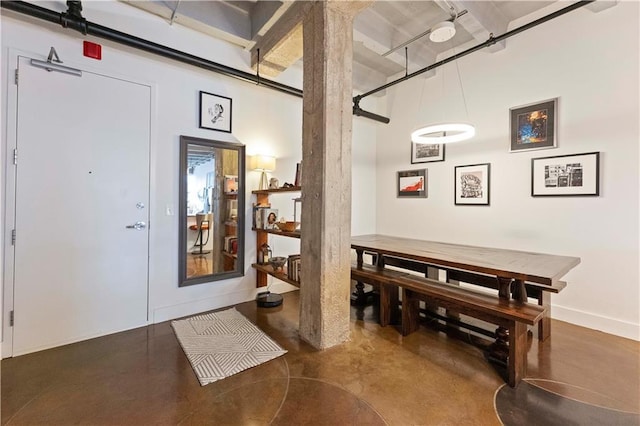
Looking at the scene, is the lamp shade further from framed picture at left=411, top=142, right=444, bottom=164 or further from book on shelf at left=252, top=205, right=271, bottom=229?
framed picture at left=411, top=142, right=444, bottom=164

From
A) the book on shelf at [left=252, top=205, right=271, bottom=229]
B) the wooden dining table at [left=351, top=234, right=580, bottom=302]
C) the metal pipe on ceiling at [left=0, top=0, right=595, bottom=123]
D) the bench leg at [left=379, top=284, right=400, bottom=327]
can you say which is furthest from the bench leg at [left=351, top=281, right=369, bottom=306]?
the metal pipe on ceiling at [left=0, top=0, right=595, bottom=123]

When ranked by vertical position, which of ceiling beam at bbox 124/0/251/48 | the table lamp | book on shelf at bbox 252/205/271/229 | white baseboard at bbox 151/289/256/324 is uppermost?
ceiling beam at bbox 124/0/251/48

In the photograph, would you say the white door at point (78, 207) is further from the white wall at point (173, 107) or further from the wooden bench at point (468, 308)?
the wooden bench at point (468, 308)

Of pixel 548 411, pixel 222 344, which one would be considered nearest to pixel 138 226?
pixel 222 344

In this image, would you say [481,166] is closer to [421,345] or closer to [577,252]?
[577,252]

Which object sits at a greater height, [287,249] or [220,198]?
[220,198]

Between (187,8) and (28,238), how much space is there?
2.64m

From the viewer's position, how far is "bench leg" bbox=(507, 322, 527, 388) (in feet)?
6.56

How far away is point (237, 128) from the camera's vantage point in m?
3.60

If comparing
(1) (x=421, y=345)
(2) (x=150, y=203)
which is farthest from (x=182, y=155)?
(1) (x=421, y=345)

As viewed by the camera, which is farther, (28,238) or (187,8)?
(187,8)

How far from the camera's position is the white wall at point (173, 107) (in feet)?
8.44

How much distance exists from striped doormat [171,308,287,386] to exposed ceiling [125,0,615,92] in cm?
306

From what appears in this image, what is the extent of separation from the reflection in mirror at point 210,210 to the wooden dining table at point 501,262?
1719mm
